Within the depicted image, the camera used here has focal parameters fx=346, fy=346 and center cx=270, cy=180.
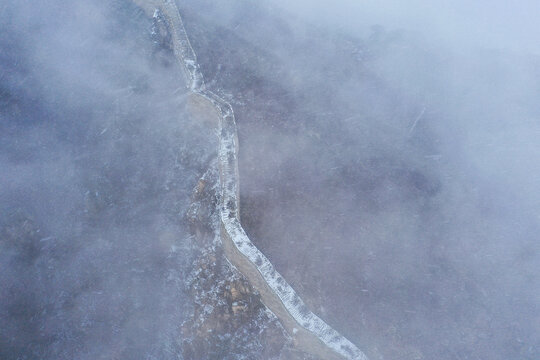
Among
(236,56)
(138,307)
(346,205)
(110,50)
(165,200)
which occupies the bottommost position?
(138,307)

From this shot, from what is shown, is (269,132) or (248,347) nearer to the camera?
(248,347)

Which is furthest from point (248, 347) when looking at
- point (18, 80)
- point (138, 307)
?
point (18, 80)

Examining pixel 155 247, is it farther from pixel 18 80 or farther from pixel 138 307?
pixel 18 80

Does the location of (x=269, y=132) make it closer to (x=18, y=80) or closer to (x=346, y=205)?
(x=346, y=205)

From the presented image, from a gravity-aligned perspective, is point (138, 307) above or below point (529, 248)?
below

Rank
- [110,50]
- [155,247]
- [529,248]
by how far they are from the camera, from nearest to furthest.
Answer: [529,248] < [155,247] < [110,50]

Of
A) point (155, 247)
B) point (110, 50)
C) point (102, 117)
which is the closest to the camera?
point (155, 247)

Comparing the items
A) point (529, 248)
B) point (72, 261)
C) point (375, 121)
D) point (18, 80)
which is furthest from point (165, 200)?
point (529, 248)
